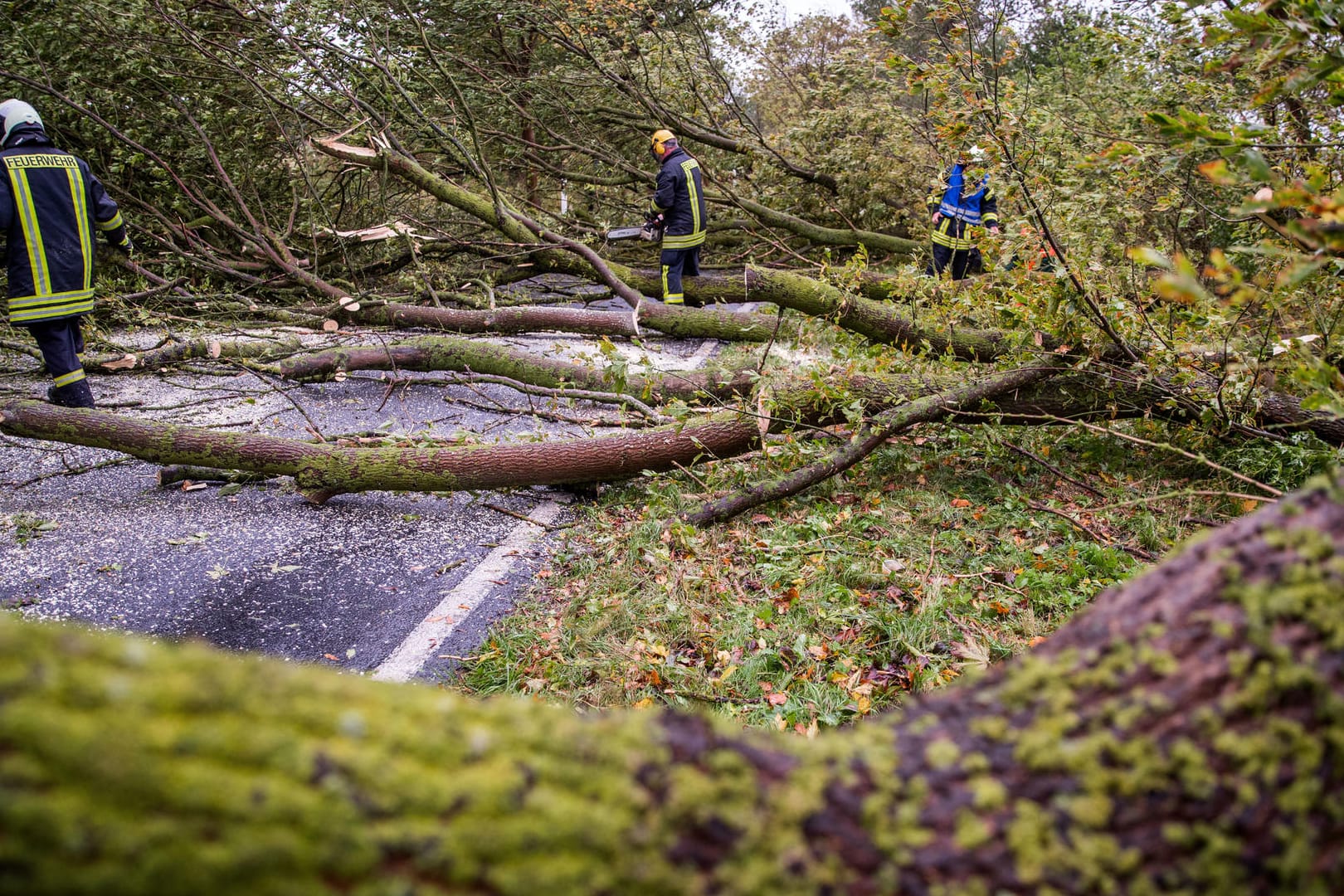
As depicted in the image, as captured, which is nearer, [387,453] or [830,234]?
[387,453]

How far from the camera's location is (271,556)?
158 inches

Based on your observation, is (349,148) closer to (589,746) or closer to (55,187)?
(55,187)

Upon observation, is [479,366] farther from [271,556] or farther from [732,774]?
[732,774]

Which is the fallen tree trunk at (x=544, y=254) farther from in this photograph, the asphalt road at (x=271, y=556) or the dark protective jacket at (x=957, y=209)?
the dark protective jacket at (x=957, y=209)

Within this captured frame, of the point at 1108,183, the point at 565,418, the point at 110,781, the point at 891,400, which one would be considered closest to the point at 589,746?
the point at 110,781

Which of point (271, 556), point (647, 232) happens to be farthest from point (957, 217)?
point (271, 556)

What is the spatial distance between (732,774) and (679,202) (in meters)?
8.38

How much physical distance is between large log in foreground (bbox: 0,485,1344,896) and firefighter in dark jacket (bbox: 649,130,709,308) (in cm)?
776

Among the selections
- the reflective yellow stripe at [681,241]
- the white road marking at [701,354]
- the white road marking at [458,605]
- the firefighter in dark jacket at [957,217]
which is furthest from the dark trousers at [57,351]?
the firefighter in dark jacket at [957,217]

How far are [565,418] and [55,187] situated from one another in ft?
13.5

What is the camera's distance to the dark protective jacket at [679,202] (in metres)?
8.53

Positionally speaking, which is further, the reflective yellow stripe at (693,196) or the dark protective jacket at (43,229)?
the reflective yellow stripe at (693,196)

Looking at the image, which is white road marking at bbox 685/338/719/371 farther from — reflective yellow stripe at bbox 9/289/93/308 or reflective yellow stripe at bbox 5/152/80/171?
reflective yellow stripe at bbox 5/152/80/171

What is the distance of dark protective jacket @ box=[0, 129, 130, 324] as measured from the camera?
17.8 feet
